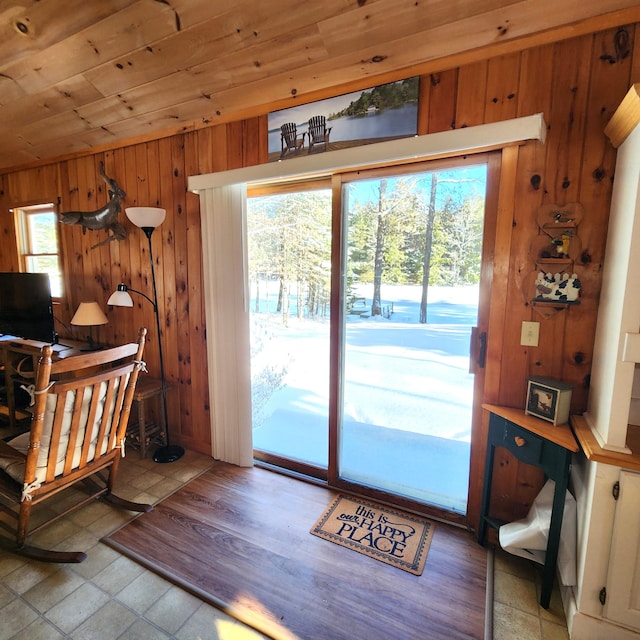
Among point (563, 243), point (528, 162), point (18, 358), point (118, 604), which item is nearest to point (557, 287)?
point (563, 243)

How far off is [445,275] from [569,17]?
1.17 m

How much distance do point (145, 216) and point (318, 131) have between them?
1302 millimetres

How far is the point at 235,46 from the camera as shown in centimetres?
182

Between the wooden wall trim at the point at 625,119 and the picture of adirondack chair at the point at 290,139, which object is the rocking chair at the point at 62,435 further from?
the wooden wall trim at the point at 625,119

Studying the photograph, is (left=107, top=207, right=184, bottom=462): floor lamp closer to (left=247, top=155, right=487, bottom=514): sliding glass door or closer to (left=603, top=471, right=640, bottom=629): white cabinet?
(left=247, top=155, right=487, bottom=514): sliding glass door

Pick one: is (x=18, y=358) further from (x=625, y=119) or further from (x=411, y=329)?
(x=625, y=119)

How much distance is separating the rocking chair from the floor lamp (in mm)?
700

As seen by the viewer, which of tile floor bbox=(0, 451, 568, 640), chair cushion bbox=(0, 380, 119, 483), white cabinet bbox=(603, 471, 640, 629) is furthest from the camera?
chair cushion bbox=(0, 380, 119, 483)

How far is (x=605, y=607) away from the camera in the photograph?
135 centimetres

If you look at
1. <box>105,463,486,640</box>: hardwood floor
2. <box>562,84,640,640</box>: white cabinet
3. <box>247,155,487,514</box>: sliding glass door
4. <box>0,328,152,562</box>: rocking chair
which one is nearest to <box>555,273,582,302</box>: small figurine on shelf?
<box>562,84,640,640</box>: white cabinet

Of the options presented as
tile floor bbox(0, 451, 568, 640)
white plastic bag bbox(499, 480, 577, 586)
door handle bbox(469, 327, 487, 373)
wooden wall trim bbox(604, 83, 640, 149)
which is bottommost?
tile floor bbox(0, 451, 568, 640)

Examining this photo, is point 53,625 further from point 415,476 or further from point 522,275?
point 522,275

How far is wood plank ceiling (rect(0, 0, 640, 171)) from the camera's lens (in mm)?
1501

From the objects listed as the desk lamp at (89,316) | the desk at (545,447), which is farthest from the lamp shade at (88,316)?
the desk at (545,447)
